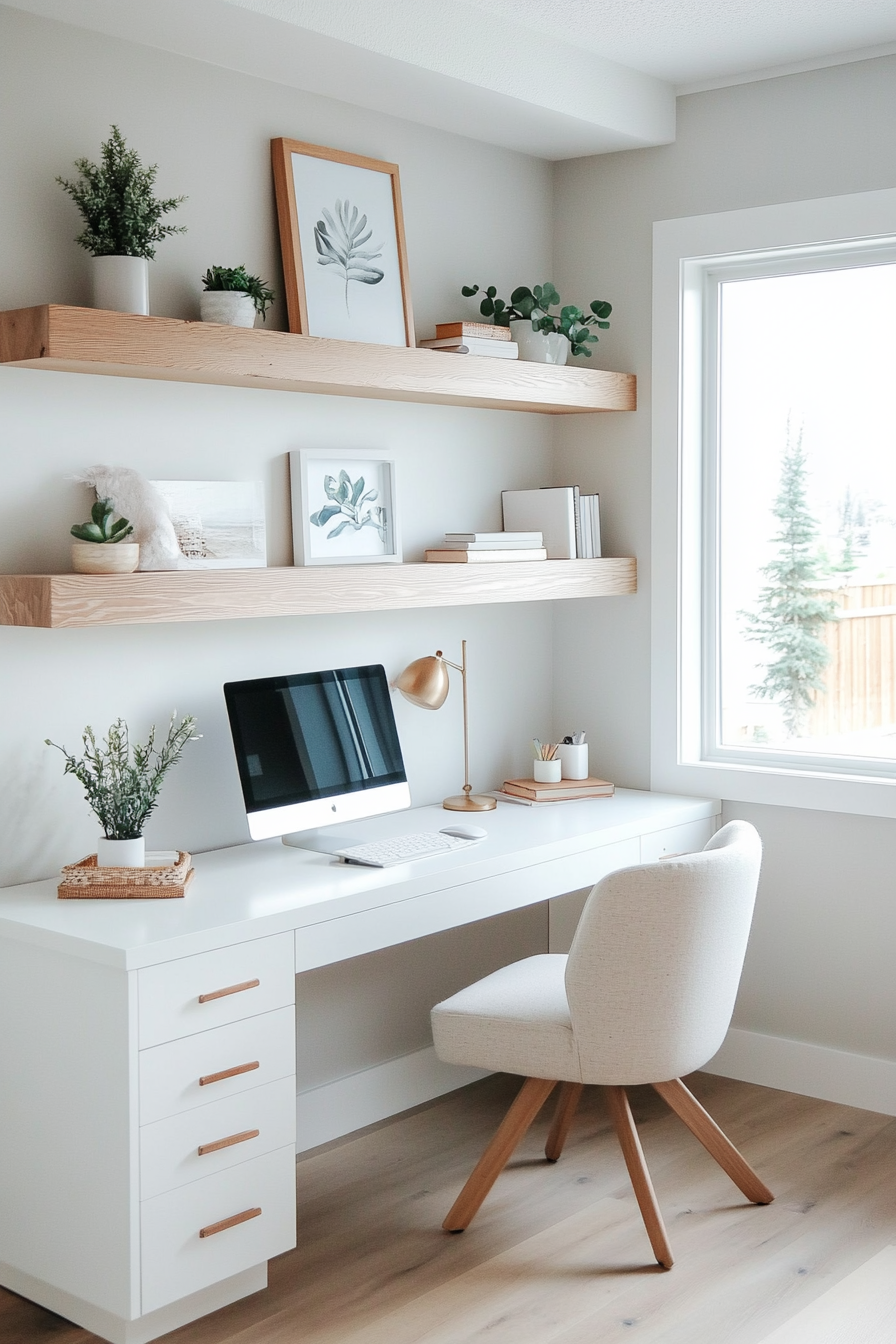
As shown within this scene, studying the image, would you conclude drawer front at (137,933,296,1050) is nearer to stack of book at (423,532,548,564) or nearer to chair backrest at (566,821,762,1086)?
chair backrest at (566,821,762,1086)

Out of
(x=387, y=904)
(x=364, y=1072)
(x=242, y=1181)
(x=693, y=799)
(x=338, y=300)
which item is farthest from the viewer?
(x=693, y=799)

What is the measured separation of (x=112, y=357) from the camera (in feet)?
8.14

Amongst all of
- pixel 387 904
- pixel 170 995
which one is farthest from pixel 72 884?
pixel 387 904

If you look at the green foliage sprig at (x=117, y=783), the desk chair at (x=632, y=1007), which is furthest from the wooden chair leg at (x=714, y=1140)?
the green foliage sprig at (x=117, y=783)

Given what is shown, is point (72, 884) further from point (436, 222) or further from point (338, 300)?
point (436, 222)

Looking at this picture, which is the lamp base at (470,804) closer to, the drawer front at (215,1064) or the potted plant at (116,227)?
the drawer front at (215,1064)

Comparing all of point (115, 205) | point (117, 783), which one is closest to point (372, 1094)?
point (117, 783)

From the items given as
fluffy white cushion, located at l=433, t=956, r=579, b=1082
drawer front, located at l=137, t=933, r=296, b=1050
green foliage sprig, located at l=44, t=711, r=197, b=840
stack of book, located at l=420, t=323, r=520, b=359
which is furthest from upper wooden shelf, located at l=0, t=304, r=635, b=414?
fluffy white cushion, located at l=433, t=956, r=579, b=1082

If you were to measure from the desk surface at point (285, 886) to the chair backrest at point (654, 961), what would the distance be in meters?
0.40

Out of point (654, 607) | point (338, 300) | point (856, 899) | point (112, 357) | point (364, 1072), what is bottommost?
point (364, 1072)

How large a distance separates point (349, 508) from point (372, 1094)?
1423 mm

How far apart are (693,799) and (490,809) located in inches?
23.8

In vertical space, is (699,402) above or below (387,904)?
above

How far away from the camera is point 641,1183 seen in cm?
266
